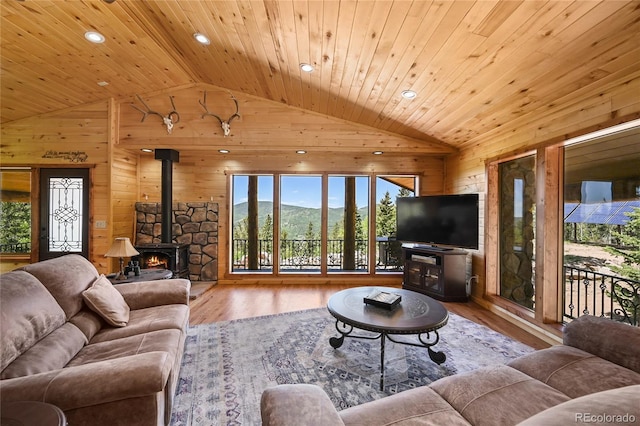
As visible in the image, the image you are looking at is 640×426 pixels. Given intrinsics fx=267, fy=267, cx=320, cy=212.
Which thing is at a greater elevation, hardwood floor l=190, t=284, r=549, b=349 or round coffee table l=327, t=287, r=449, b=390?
round coffee table l=327, t=287, r=449, b=390

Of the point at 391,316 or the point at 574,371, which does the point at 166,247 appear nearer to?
the point at 391,316

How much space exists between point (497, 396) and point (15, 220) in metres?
7.12

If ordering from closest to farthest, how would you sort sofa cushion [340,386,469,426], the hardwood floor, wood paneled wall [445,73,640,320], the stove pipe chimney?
1. sofa cushion [340,386,469,426]
2. wood paneled wall [445,73,640,320]
3. the hardwood floor
4. the stove pipe chimney

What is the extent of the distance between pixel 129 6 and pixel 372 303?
3805 mm

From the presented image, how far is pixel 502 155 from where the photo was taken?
142 inches

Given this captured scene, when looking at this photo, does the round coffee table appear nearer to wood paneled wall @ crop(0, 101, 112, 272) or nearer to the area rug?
the area rug

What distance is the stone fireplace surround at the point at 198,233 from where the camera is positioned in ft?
16.8

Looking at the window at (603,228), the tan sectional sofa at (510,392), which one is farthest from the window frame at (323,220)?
the tan sectional sofa at (510,392)

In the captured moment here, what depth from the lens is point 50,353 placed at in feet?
4.90

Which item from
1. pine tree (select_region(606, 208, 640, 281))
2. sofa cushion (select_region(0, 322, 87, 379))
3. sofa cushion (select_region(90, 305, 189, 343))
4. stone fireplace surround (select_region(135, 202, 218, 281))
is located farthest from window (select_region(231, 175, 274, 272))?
pine tree (select_region(606, 208, 640, 281))

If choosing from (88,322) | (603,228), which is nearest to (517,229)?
(603,228)

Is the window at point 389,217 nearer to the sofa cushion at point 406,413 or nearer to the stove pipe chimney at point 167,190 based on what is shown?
the stove pipe chimney at point 167,190

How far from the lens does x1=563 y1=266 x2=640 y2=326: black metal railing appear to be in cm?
266

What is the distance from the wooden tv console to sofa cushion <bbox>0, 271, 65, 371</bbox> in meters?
4.32
